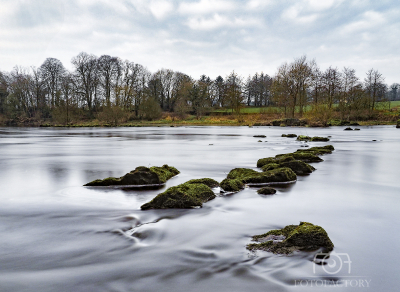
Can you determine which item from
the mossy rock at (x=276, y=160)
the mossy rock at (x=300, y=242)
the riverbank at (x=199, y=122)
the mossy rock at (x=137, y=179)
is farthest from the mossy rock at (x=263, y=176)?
the riverbank at (x=199, y=122)

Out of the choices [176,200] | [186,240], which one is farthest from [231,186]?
[186,240]

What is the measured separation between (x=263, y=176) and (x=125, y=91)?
56.1m

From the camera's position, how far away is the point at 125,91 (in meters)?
59.6

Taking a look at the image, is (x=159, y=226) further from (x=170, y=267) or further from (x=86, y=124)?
(x=86, y=124)

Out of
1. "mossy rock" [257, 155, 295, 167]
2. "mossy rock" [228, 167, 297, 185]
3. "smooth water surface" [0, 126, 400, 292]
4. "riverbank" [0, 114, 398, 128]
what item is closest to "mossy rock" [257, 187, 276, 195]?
"smooth water surface" [0, 126, 400, 292]

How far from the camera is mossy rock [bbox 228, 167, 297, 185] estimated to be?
6.90 meters

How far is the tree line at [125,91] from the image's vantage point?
49250 millimetres

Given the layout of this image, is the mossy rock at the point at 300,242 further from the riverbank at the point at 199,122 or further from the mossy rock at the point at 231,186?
the riverbank at the point at 199,122

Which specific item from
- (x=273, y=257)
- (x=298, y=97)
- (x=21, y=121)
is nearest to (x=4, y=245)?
(x=273, y=257)

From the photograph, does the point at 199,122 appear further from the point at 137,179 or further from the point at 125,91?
the point at 137,179

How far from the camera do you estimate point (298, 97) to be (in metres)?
52.3

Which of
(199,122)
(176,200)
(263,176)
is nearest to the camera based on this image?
(176,200)

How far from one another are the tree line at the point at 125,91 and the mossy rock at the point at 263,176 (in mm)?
43177

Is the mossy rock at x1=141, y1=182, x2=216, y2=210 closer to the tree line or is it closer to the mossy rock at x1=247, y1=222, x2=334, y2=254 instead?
the mossy rock at x1=247, y1=222, x2=334, y2=254
